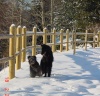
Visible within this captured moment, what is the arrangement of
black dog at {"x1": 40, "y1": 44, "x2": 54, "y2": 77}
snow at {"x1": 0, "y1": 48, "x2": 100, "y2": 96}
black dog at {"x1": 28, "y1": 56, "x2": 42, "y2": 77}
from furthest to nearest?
black dog at {"x1": 40, "y1": 44, "x2": 54, "y2": 77} < black dog at {"x1": 28, "y1": 56, "x2": 42, "y2": 77} < snow at {"x1": 0, "y1": 48, "x2": 100, "y2": 96}

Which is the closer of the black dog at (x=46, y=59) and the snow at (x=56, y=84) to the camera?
the snow at (x=56, y=84)

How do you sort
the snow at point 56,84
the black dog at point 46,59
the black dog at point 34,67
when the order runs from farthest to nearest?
the black dog at point 46,59 → the black dog at point 34,67 → the snow at point 56,84

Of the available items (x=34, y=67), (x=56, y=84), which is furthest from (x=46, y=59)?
(x=56, y=84)

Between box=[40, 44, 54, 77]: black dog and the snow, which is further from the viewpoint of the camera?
box=[40, 44, 54, 77]: black dog

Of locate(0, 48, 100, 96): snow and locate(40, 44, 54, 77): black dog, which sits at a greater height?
locate(40, 44, 54, 77): black dog

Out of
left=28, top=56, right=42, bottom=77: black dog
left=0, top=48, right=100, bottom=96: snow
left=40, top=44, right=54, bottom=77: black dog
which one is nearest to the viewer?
left=0, top=48, right=100, bottom=96: snow

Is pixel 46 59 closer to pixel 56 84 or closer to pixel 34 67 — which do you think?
pixel 34 67

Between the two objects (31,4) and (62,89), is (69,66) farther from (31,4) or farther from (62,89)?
(31,4)

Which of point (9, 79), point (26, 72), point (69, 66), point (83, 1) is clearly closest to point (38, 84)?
point (9, 79)

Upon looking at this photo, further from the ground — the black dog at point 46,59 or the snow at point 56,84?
the black dog at point 46,59

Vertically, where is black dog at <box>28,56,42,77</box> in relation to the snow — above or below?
above

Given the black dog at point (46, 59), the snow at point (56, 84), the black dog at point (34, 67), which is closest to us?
the snow at point (56, 84)

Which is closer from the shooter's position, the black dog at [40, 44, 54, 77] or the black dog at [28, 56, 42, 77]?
the black dog at [28, 56, 42, 77]

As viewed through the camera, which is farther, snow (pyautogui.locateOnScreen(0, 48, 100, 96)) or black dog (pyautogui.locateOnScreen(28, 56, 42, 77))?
black dog (pyautogui.locateOnScreen(28, 56, 42, 77))
